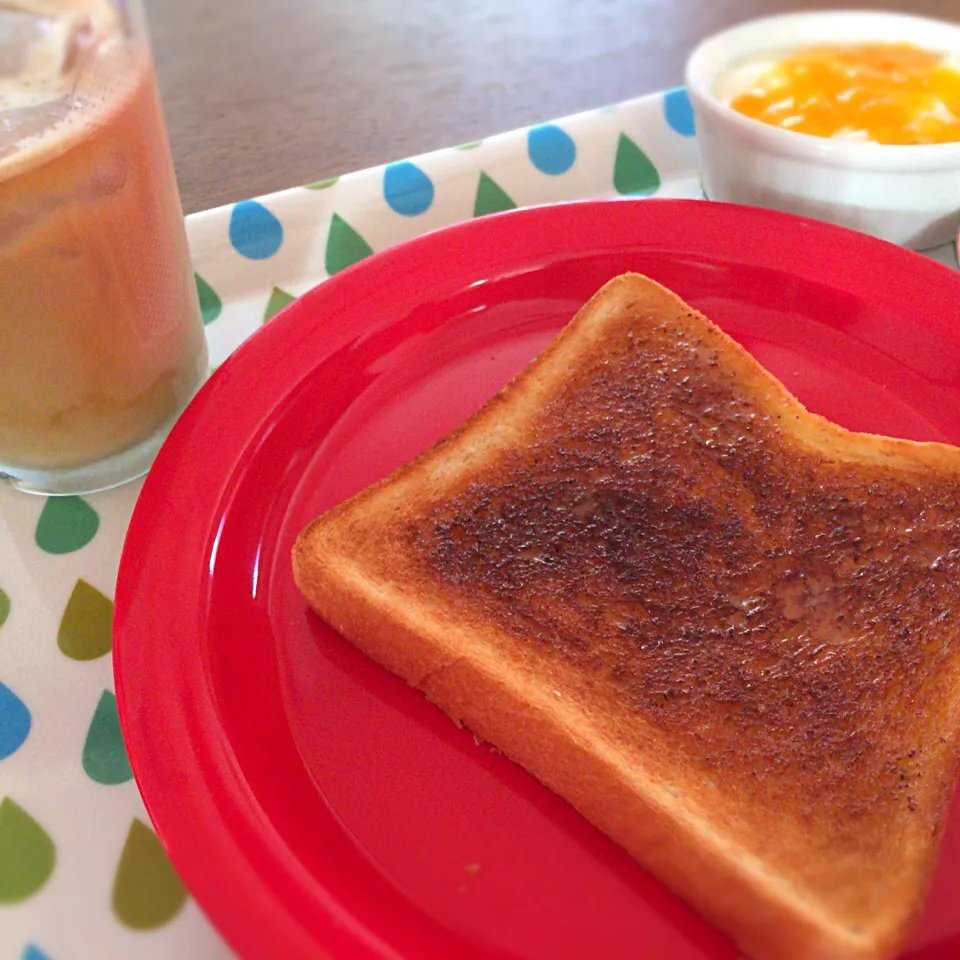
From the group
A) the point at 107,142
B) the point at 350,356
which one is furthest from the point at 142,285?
the point at 350,356

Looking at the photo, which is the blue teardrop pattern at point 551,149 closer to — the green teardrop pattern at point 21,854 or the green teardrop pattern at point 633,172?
the green teardrop pattern at point 633,172

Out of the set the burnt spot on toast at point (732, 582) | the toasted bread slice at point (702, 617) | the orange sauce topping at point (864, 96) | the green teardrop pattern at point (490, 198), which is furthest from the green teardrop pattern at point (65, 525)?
the orange sauce topping at point (864, 96)

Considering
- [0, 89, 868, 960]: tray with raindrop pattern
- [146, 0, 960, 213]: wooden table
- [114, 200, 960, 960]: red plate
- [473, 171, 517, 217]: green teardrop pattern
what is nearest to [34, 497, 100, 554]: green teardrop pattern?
[0, 89, 868, 960]: tray with raindrop pattern

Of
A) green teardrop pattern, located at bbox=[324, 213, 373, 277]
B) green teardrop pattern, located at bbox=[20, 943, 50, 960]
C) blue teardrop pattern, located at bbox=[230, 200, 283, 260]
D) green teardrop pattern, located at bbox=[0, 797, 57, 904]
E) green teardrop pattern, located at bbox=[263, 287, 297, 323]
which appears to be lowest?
green teardrop pattern, located at bbox=[20, 943, 50, 960]

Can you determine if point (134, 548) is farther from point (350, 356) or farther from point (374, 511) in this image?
point (350, 356)

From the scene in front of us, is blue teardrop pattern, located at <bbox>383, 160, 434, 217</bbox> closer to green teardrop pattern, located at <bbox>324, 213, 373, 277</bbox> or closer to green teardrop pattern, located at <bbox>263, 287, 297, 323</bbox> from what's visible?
green teardrop pattern, located at <bbox>324, 213, 373, 277</bbox>

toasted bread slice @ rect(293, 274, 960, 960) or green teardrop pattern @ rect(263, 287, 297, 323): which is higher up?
green teardrop pattern @ rect(263, 287, 297, 323)
